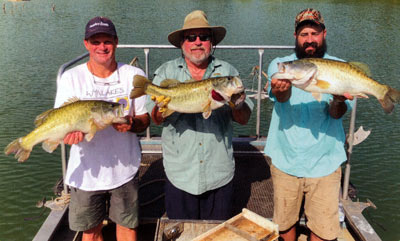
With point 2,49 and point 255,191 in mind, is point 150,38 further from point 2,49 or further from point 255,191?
point 255,191

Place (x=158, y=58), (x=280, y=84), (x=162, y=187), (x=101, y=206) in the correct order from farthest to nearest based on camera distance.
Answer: (x=158, y=58), (x=162, y=187), (x=101, y=206), (x=280, y=84)

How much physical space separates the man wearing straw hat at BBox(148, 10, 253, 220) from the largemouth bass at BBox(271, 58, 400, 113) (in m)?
0.60

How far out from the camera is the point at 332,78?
352cm

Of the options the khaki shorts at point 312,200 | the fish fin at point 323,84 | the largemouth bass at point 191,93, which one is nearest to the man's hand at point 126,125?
the largemouth bass at point 191,93

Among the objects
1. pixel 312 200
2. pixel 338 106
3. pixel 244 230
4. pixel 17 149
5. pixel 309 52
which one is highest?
pixel 309 52

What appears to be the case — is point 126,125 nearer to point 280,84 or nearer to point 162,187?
point 280,84

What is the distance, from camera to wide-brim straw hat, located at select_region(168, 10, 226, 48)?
147 inches

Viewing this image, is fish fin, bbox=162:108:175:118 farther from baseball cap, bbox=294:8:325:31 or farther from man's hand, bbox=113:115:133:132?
baseball cap, bbox=294:8:325:31

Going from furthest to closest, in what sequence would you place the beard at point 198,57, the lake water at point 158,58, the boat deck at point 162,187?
the lake water at point 158,58, the boat deck at point 162,187, the beard at point 198,57

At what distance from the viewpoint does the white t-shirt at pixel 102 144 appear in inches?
147

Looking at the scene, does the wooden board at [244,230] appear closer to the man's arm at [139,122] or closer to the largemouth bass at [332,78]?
the man's arm at [139,122]

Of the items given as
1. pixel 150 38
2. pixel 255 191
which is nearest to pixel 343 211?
pixel 255 191

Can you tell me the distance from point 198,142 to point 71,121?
4.12 feet

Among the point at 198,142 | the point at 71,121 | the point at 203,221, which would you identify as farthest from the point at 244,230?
the point at 71,121
